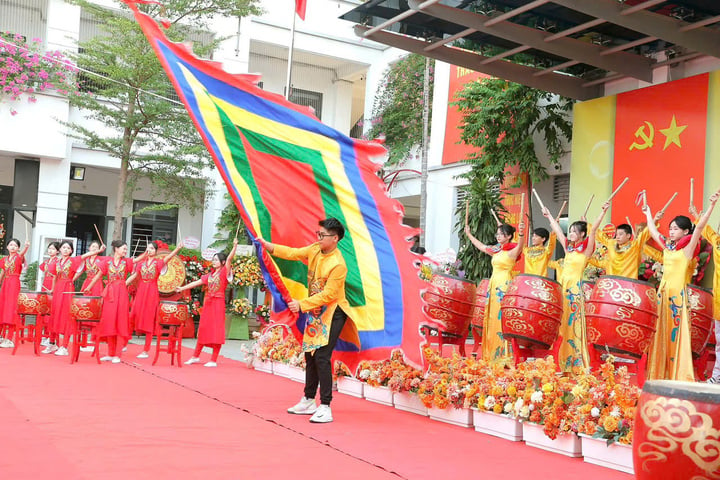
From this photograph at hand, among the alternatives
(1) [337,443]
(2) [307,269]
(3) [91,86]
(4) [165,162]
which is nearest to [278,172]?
(2) [307,269]

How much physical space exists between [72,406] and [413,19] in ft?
15.8

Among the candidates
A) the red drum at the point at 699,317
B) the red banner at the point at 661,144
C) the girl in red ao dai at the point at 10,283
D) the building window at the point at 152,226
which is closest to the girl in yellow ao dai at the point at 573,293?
the red drum at the point at 699,317

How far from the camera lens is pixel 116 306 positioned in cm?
804

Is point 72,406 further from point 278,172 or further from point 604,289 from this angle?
point 604,289

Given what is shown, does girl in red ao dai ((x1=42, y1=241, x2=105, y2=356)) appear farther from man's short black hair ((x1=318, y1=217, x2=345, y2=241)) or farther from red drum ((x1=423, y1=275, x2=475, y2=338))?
man's short black hair ((x1=318, y1=217, x2=345, y2=241))

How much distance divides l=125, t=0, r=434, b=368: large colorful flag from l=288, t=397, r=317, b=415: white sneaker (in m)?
0.40

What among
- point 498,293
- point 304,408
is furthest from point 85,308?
point 498,293

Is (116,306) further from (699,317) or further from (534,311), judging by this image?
(699,317)

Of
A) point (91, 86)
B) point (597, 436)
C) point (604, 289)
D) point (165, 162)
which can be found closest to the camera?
point (597, 436)

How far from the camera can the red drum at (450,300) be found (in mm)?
7051

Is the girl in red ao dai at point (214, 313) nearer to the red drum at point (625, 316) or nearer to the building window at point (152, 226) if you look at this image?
the red drum at point (625, 316)

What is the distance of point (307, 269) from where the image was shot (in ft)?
17.6

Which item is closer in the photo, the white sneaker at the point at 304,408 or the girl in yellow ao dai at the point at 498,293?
the white sneaker at the point at 304,408

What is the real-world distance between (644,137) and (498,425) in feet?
15.2
